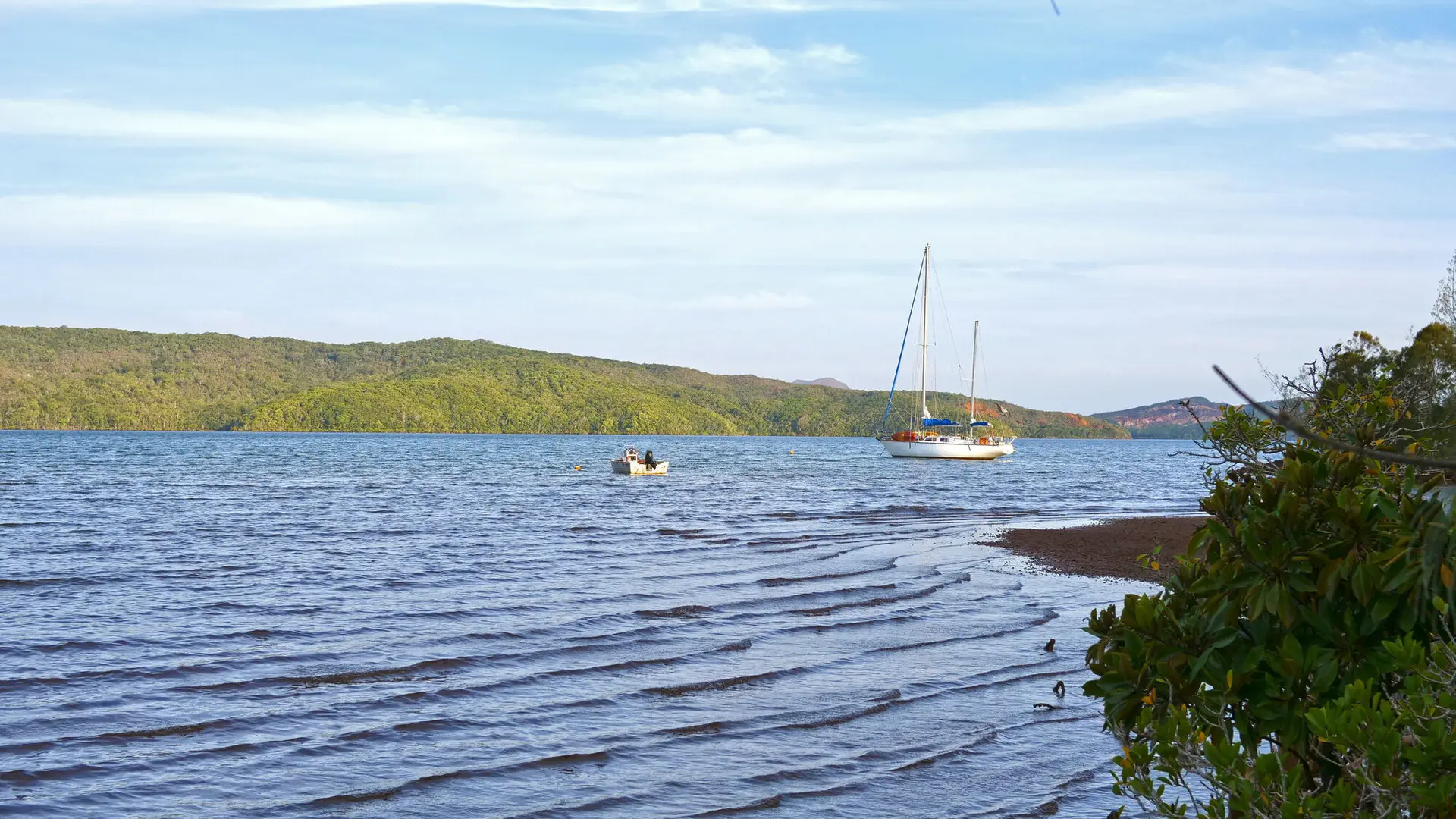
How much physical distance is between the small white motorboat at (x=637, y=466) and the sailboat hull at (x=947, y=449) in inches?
1119

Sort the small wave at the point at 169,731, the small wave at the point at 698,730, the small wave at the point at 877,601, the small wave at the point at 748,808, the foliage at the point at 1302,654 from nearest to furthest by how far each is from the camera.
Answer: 1. the foliage at the point at 1302,654
2. the small wave at the point at 748,808
3. the small wave at the point at 169,731
4. the small wave at the point at 698,730
5. the small wave at the point at 877,601

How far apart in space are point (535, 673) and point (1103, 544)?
1992cm

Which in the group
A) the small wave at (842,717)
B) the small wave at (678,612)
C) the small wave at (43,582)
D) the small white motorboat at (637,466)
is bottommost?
the small wave at (43,582)

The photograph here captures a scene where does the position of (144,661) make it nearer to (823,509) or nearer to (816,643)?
(816,643)

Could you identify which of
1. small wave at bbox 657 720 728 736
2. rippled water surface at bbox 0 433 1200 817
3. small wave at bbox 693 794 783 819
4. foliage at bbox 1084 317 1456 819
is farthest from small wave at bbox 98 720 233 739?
foliage at bbox 1084 317 1456 819

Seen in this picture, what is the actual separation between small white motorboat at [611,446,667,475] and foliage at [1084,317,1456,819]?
60329 mm

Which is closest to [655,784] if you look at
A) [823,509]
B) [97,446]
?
[823,509]

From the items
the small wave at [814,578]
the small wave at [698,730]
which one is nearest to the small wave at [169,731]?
the small wave at [698,730]

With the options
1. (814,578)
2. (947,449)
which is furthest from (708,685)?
(947,449)

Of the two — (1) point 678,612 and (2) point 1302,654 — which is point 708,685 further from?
(2) point 1302,654

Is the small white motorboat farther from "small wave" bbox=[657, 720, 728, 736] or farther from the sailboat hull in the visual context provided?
Answer: "small wave" bbox=[657, 720, 728, 736]

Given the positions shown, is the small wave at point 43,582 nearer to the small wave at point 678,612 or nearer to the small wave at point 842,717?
the small wave at point 678,612

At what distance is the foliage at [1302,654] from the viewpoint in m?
3.19

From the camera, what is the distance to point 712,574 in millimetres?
22562
